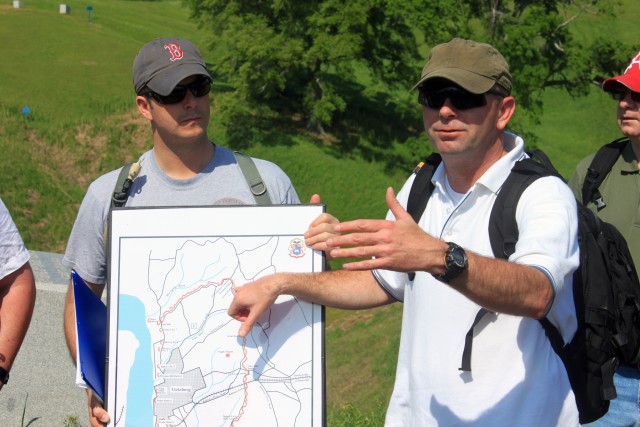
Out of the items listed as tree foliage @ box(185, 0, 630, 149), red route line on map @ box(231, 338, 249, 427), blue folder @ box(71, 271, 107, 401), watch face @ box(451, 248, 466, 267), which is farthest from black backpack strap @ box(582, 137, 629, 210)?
tree foliage @ box(185, 0, 630, 149)

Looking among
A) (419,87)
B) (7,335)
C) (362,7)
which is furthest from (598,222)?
(362,7)

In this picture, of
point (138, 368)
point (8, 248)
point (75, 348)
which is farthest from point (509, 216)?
point (8, 248)

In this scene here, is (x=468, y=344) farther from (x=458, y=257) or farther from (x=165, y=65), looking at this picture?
(x=165, y=65)

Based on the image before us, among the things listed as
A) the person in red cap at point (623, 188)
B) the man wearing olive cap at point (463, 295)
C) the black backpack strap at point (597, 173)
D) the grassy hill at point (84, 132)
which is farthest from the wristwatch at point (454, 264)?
the grassy hill at point (84, 132)

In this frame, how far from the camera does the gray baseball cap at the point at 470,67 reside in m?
3.07

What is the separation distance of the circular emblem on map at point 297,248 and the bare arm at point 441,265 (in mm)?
794

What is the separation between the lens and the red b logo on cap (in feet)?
12.1

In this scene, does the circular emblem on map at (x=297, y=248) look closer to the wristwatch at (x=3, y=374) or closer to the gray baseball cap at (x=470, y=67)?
the gray baseball cap at (x=470, y=67)

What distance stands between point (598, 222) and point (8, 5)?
46883 millimetres

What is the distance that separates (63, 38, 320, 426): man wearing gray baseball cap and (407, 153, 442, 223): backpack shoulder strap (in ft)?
2.03

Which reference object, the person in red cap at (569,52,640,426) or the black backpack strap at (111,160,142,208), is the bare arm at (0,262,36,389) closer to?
the black backpack strap at (111,160,142,208)

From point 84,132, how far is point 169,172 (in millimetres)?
30942

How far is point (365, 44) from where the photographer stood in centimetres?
3659

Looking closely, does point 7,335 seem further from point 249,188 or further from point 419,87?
point 419,87
